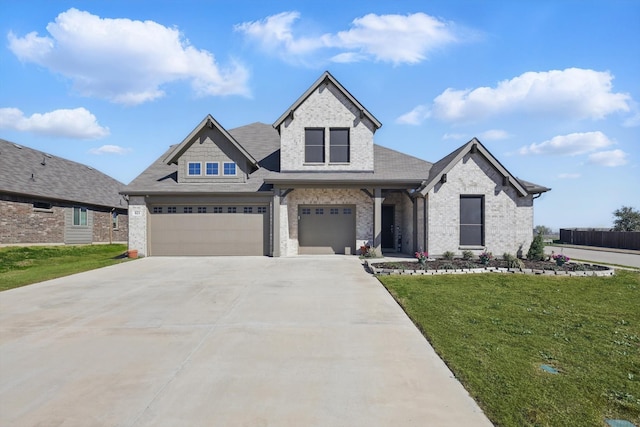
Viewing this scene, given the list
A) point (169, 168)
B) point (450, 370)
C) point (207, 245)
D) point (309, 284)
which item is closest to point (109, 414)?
point (450, 370)

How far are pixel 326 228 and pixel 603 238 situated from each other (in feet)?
91.8

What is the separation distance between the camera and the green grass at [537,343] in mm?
3918

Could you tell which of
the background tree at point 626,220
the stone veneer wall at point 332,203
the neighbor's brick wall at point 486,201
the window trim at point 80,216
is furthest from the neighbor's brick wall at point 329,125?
the background tree at point 626,220

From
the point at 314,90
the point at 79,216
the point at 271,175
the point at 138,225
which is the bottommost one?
the point at 138,225

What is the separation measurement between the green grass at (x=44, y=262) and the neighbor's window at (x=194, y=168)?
5.55 meters

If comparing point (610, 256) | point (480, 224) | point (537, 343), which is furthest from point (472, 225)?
point (537, 343)

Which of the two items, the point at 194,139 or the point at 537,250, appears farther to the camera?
the point at 194,139

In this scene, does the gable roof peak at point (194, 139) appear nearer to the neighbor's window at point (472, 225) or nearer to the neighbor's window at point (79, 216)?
the neighbor's window at point (472, 225)

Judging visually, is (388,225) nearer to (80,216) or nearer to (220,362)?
(220,362)

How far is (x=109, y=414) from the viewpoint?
381 centimetres

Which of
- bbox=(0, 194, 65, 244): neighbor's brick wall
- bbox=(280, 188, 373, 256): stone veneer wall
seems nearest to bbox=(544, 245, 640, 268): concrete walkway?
bbox=(280, 188, 373, 256): stone veneer wall

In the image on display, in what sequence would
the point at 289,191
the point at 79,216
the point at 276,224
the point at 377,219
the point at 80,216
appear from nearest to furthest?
1. the point at 377,219
2. the point at 276,224
3. the point at 289,191
4. the point at 79,216
5. the point at 80,216

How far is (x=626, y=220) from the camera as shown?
134ft

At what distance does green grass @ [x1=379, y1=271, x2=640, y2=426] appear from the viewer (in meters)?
3.92
